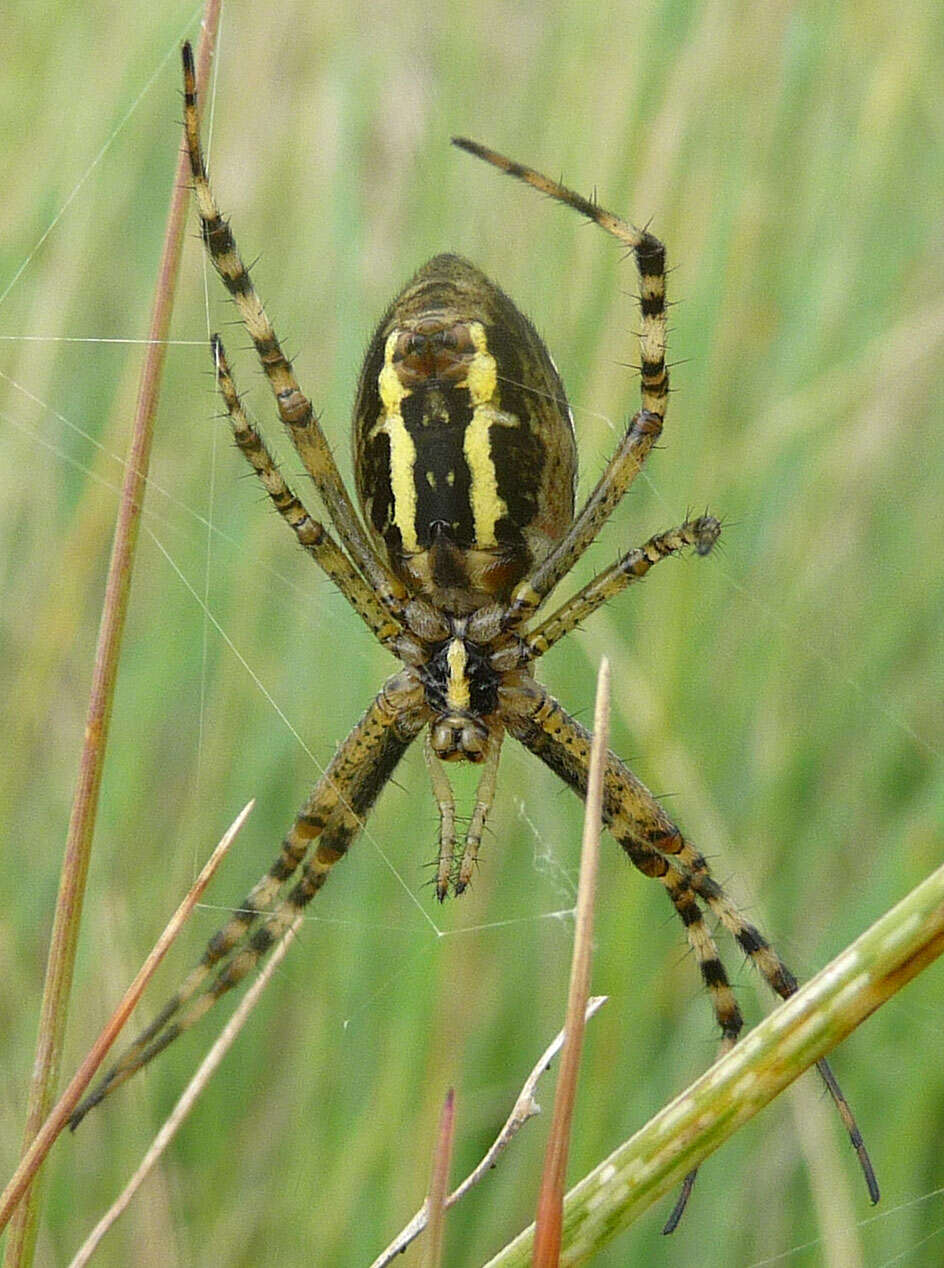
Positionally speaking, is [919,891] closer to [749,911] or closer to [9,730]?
[749,911]

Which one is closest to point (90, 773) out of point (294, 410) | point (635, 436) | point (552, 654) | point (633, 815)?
point (294, 410)

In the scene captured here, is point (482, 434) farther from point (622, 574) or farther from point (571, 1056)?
point (571, 1056)

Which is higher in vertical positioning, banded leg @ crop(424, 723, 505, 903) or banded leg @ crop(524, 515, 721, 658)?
banded leg @ crop(524, 515, 721, 658)

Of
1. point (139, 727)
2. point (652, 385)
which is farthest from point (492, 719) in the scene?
point (139, 727)

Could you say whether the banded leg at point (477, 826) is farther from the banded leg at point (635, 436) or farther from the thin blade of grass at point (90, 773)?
the thin blade of grass at point (90, 773)

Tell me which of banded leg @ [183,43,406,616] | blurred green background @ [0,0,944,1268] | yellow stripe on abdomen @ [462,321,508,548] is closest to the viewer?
yellow stripe on abdomen @ [462,321,508,548]

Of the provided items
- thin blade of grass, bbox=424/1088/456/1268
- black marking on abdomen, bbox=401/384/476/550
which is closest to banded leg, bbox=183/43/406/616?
black marking on abdomen, bbox=401/384/476/550

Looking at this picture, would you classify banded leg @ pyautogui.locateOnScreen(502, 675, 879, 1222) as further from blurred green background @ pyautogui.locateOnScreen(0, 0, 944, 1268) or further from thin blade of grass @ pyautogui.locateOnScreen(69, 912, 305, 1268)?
thin blade of grass @ pyautogui.locateOnScreen(69, 912, 305, 1268)
